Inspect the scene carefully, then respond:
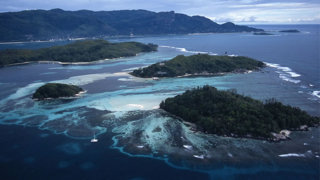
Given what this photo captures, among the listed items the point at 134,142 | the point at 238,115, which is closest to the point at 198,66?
the point at 238,115

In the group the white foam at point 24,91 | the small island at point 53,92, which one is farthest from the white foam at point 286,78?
the white foam at point 24,91

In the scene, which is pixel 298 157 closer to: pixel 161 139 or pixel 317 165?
pixel 317 165

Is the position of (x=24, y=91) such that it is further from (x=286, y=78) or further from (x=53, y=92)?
(x=286, y=78)

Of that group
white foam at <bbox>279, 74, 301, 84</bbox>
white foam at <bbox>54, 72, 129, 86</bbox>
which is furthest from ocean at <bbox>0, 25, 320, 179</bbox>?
white foam at <bbox>54, 72, 129, 86</bbox>

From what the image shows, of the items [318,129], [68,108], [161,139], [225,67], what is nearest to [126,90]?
[68,108]

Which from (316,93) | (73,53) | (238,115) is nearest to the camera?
(238,115)
